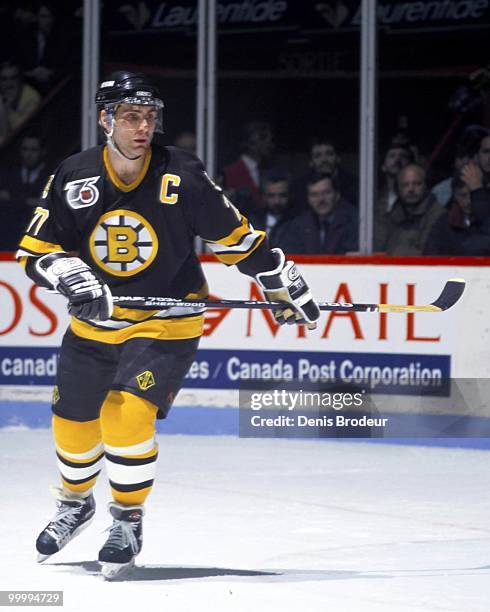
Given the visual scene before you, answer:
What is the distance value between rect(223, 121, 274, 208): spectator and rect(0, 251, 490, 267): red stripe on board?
1.41 metres

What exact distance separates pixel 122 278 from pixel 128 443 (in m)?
0.41

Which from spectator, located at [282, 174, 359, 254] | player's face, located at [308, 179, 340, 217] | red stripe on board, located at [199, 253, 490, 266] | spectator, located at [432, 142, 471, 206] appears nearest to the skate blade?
red stripe on board, located at [199, 253, 490, 266]

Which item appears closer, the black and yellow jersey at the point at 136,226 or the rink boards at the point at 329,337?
the black and yellow jersey at the point at 136,226

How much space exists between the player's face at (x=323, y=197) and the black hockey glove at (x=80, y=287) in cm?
319

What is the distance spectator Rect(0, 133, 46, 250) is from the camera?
731 centimetres

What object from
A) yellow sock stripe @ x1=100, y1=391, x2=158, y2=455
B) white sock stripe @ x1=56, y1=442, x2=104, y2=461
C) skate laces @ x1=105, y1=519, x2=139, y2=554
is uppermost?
yellow sock stripe @ x1=100, y1=391, x2=158, y2=455

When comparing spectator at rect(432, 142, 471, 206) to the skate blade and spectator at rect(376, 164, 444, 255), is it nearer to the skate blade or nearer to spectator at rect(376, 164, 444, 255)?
spectator at rect(376, 164, 444, 255)

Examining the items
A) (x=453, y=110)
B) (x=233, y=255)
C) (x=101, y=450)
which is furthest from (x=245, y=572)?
(x=453, y=110)

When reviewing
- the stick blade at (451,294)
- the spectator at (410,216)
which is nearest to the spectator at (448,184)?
the spectator at (410,216)

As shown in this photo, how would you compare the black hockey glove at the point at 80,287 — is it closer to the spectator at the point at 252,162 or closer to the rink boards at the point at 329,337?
the rink boards at the point at 329,337

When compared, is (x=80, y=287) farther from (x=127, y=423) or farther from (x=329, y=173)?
(x=329, y=173)

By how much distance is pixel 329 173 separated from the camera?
22.8 ft

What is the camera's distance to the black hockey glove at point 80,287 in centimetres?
340

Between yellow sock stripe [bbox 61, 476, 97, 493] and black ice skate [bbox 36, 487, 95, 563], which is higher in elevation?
yellow sock stripe [bbox 61, 476, 97, 493]
